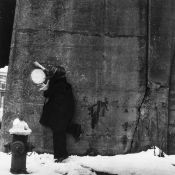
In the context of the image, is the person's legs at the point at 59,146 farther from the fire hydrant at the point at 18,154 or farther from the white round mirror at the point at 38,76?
the white round mirror at the point at 38,76

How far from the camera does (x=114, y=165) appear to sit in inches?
269

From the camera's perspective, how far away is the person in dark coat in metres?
6.85

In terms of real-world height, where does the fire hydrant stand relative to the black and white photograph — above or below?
below

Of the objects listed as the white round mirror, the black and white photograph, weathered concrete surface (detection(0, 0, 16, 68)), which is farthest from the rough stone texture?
weathered concrete surface (detection(0, 0, 16, 68))

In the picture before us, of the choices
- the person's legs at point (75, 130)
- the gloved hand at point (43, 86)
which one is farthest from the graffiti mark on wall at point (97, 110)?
the gloved hand at point (43, 86)

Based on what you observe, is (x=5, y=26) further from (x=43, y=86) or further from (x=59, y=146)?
(x=59, y=146)

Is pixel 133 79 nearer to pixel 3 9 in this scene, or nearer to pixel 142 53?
pixel 142 53

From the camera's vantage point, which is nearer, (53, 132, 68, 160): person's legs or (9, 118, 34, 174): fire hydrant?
(9, 118, 34, 174): fire hydrant

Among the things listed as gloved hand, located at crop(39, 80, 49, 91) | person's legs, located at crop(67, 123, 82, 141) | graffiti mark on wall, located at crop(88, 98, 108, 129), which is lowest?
person's legs, located at crop(67, 123, 82, 141)

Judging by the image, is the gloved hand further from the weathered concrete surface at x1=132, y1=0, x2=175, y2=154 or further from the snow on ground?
the weathered concrete surface at x1=132, y1=0, x2=175, y2=154

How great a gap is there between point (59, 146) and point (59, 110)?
618 mm

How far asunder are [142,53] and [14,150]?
2922mm

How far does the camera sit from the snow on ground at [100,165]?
6.58 metres

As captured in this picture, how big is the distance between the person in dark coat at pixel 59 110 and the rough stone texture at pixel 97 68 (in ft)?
0.61
